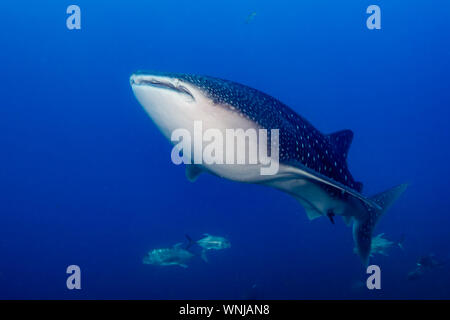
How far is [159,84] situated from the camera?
9.25 ft

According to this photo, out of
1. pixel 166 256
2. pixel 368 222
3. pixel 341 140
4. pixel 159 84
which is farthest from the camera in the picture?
pixel 166 256

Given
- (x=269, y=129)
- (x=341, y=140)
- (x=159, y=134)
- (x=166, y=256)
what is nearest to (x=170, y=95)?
(x=269, y=129)

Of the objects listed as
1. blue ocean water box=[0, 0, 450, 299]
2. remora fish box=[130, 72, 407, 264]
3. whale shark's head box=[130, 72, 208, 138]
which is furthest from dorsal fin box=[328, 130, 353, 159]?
blue ocean water box=[0, 0, 450, 299]

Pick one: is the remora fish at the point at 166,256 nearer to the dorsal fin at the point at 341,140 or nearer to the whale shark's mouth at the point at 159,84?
the dorsal fin at the point at 341,140

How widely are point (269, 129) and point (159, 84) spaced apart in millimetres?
1097

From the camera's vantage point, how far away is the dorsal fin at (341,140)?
4.68 m

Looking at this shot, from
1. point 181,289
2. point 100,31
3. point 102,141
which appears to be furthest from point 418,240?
point 102,141

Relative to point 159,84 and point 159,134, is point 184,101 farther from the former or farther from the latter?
point 159,134

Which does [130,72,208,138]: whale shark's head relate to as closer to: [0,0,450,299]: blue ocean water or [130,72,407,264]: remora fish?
[130,72,407,264]: remora fish

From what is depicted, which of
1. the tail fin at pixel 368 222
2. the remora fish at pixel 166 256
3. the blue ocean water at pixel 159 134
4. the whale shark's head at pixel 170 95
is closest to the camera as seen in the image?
the whale shark's head at pixel 170 95

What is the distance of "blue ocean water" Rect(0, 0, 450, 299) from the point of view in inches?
1964

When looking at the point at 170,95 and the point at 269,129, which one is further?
the point at 269,129

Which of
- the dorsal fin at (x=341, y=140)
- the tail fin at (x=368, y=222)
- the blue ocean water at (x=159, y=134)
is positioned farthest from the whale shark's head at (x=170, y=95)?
the blue ocean water at (x=159, y=134)
